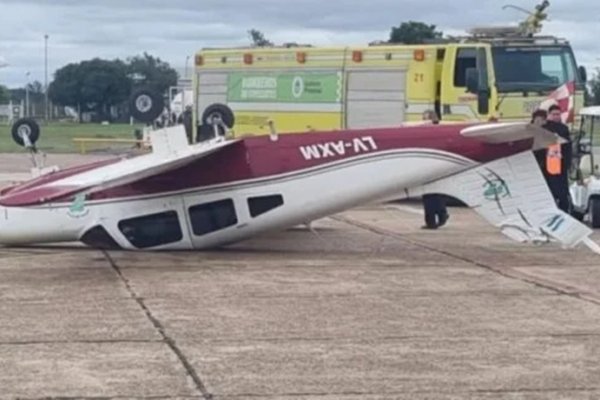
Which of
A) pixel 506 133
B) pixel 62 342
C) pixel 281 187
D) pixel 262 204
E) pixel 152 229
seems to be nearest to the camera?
pixel 62 342

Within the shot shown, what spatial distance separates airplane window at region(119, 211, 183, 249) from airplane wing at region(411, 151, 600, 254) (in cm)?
292

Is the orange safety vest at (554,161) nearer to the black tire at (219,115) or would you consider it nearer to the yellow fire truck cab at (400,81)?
the black tire at (219,115)

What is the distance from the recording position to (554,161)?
2006cm

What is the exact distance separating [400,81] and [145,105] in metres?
9.67

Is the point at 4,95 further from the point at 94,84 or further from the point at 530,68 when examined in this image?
the point at 530,68

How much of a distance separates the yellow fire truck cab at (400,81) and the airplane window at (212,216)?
946 centimetres

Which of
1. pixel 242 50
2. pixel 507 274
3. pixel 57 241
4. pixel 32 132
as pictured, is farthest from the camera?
pixel 242 50

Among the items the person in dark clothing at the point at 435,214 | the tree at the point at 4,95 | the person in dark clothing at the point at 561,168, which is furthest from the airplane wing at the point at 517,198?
the tree at the point at 4,95

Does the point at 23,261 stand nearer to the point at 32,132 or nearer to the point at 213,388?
the point at 32,132

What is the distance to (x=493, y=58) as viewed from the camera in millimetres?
27250

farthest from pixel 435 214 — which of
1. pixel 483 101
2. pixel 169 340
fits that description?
pixel 169 340

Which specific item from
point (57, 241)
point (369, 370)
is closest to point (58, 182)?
point (57, 241)

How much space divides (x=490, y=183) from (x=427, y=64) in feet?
35.0

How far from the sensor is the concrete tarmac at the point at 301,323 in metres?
9.48
